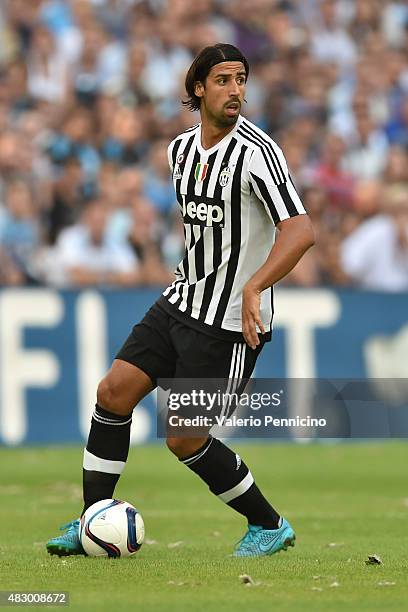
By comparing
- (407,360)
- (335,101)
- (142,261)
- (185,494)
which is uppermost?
(335,101)

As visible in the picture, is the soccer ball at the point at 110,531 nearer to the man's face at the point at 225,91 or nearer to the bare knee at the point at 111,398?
the bare knee at the point at 111,398

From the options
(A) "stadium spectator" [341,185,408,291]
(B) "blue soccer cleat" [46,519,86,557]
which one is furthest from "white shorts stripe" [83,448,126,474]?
(A) "stadium spectator" [341,185,408,291]

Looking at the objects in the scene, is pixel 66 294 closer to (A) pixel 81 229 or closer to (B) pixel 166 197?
(A) pixel 81 229

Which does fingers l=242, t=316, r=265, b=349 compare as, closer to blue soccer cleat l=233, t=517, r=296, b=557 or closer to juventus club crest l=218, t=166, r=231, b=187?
juventus club crest l=218, t=166, r=231, b=187

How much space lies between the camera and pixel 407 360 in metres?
14.2

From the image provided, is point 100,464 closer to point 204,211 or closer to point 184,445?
point 184,445

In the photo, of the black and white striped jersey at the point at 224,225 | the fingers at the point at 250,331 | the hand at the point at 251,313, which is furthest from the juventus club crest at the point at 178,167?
the fingers at the point at 250,331

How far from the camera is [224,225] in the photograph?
6676 millimetres

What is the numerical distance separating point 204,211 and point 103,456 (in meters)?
1.37

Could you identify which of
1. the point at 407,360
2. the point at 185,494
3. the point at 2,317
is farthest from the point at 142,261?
the point at 185,494

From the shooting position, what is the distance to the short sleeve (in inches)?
255

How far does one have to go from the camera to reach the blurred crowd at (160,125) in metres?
14.9

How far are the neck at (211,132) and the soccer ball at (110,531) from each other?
74.1 inches

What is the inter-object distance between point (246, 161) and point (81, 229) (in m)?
8.35
